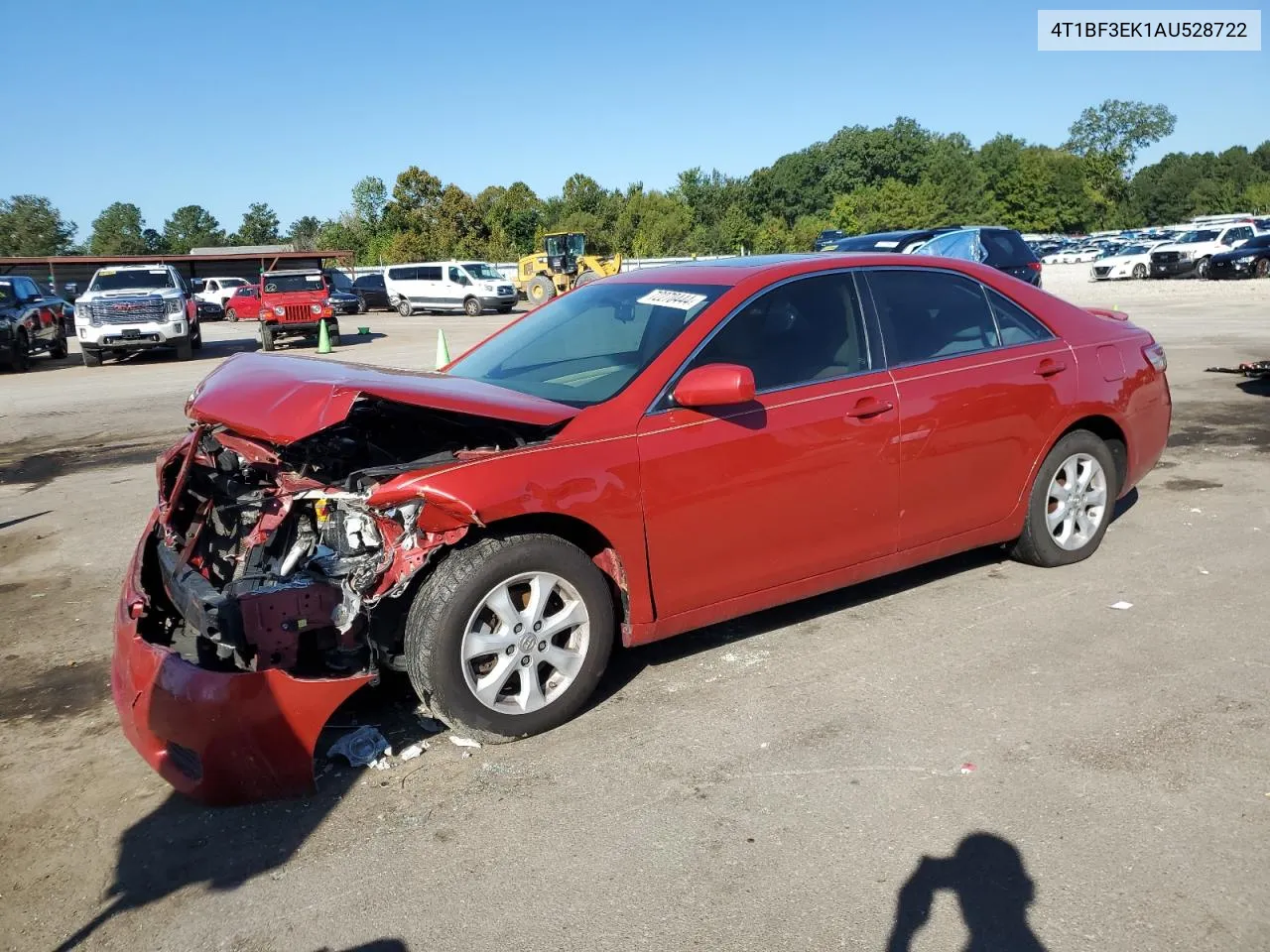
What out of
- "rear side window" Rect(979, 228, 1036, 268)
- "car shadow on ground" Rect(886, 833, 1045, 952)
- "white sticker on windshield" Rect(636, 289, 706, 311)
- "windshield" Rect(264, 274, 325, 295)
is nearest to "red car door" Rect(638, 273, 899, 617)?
"white sticker on windshield" Rect(636, 289, 706, 311)

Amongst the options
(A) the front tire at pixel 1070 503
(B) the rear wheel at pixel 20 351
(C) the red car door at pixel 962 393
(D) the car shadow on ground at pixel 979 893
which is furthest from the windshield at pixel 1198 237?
(D) the car shadow on ground at pixel 979 893

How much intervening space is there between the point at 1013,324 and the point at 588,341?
2176 millimetres

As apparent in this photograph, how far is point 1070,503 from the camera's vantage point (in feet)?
17.4

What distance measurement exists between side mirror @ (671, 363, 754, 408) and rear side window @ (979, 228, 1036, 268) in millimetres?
14412

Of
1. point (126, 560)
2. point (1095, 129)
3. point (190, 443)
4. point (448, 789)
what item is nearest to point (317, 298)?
point (126, 560)

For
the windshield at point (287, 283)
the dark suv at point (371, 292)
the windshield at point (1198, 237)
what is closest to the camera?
the windshield at point (287, 283)

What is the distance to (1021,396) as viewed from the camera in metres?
4.91

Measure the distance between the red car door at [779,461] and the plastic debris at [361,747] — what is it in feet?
3.79

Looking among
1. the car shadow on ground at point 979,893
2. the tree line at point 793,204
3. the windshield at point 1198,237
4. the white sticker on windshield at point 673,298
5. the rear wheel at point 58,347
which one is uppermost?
the tree line at point 793,204

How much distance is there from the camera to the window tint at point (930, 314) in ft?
15.2

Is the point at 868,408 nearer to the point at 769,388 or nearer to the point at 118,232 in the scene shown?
the point at 769,388

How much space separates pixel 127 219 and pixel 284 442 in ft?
395

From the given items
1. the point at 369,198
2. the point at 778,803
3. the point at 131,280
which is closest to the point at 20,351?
the point at 131,280

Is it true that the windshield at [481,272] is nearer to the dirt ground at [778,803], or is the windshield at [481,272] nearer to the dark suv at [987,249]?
the dark suv at [987,249]
